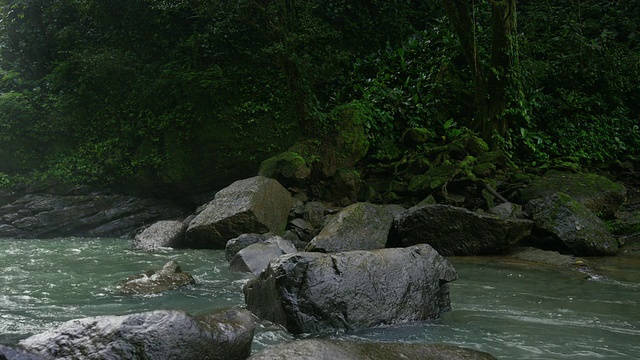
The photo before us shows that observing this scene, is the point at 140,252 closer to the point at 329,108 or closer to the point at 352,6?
the point at 329,108

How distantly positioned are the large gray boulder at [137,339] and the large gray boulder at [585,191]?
7.80 meters

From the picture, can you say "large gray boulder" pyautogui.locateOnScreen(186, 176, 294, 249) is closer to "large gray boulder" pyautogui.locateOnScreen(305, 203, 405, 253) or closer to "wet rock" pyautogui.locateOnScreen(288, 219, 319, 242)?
"wet rock" pyautogui.locateOnScreen(288, 219, 319, 242)

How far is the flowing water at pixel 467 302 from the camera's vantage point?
4.80m

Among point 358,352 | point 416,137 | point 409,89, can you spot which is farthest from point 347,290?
point 409,89

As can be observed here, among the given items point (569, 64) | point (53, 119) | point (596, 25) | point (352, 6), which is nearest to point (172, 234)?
point (53, 119)

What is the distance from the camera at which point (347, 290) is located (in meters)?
5.20

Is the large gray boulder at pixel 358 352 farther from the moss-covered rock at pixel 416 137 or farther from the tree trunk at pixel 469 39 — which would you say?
the tree trunk at pixel 469 39

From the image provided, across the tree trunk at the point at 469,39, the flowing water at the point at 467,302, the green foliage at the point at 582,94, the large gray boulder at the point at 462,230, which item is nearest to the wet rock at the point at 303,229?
the flowing water at the point at 467,302

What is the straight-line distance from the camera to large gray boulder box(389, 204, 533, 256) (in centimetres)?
904

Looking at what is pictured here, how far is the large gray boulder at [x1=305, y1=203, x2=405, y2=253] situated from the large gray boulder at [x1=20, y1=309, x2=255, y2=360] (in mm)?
4562

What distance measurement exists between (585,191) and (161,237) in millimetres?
7507

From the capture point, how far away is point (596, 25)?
15891 millimetres

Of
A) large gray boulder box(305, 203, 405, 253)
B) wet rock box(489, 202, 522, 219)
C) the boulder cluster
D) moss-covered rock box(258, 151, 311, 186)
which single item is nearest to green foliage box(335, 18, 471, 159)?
moss-covered rock box(258, 151, 311, 186)

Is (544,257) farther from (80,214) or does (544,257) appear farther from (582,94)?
(80,214)
